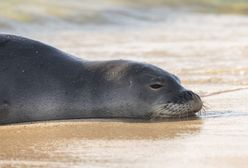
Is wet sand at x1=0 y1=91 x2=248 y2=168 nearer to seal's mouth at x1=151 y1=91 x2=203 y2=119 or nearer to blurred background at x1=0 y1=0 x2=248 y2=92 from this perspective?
seal's mouth at x1=151 y1=91 x2=203 y2=119

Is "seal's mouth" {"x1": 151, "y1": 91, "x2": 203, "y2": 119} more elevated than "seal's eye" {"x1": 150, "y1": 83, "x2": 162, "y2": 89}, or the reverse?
"seal's eye" {"x1": 150, "y1": 83, "x2": 162, "y2": 89}

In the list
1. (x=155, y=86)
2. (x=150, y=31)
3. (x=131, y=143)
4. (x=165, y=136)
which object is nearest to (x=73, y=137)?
(x=131, y=143)

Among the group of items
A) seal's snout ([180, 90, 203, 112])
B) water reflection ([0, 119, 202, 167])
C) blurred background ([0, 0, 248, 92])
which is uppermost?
seal's snout ([180, 90, 203, 112])

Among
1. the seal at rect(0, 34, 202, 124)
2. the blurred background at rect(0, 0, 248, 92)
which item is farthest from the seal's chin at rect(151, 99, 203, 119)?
the blurred background at rect(0, 0, 248, 92)

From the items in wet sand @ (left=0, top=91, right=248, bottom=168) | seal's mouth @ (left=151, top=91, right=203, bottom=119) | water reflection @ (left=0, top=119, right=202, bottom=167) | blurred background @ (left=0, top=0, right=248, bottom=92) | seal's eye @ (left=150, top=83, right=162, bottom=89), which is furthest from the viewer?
blurred background @ (left=0, top=0, right=248, bottom=92)

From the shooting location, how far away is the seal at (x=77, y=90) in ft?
16.5

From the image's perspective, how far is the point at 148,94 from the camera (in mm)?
5168

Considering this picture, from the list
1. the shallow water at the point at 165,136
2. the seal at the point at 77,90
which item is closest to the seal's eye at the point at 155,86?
the seal at the point at 77,90

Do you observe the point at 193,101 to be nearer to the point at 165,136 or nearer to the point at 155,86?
the point at 155,86

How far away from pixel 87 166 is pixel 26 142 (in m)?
0.80

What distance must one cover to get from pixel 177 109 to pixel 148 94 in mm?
280

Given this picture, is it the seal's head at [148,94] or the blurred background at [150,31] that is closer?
the seal's head at [148,94]

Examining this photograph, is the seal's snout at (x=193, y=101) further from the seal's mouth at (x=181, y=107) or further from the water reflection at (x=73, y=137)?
the water reflection at (x=73, y=137)

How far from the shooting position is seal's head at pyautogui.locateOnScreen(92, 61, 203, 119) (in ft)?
16.4
